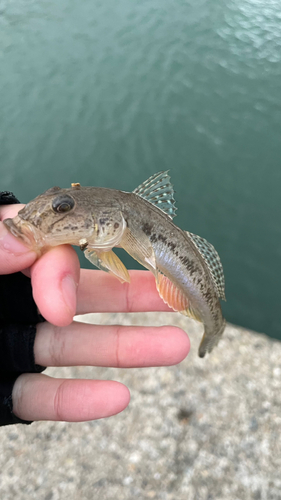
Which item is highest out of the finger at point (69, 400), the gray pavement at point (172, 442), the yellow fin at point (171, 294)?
the yellow fin at point (171, 294)

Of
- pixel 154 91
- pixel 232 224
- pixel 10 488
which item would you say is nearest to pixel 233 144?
pixel 232 224

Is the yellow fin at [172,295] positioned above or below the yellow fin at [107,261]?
below

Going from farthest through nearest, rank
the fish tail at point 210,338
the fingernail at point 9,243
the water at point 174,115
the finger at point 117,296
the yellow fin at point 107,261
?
1. the water at point 174,115
2. the fish tail at point 210,338
3. the finger at point 117,296
4. the yellow fin at point 107,261
5. the fingernail at point 9,243

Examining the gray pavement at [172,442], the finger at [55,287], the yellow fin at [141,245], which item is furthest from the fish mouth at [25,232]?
the gray pavement at [172,442]

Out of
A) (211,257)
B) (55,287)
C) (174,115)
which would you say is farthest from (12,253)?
(174,115)

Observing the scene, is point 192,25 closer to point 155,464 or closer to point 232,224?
point 232,224

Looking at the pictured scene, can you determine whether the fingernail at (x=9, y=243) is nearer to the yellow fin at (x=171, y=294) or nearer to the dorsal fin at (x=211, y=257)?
the yellow fin at (x=171, y=294)

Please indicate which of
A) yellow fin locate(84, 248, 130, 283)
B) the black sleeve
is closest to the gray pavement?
the black sleeve
